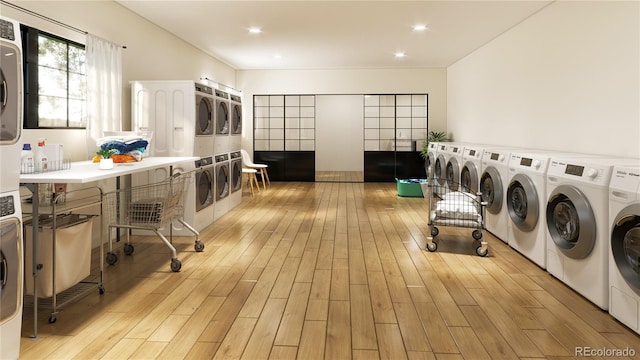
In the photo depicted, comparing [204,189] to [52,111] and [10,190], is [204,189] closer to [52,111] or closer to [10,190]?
[52,111]

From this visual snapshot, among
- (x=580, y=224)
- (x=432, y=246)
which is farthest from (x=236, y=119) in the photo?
(x=580, y=224)

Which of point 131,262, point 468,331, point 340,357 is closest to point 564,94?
point 468,331

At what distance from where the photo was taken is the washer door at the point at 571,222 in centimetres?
281

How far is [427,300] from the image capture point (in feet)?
9.80

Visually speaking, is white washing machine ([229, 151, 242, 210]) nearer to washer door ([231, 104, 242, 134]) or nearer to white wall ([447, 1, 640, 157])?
washer door ([231, 104, 242, 134])

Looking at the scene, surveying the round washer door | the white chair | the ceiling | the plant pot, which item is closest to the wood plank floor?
the plant pot

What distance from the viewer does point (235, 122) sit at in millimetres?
6664

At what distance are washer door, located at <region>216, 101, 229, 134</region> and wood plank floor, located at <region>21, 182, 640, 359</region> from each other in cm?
169

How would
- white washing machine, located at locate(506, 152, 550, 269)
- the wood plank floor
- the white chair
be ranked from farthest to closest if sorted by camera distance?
the white chair < white washing machine, located at locate(506, 152, 550, 269) < the wood plank floor

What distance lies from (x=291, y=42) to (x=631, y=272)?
5717 mm

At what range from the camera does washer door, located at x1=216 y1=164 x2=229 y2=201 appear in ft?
18.9

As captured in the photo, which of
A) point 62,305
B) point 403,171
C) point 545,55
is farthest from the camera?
point 403,171

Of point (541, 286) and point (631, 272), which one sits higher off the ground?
point (631, 272)

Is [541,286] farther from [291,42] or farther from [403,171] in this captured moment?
[403,171]
